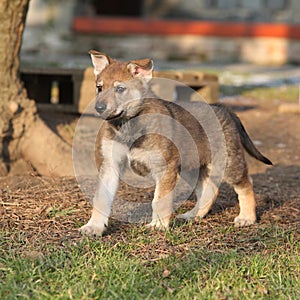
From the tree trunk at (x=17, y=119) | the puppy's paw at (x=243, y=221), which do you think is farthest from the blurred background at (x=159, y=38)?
the puppy's paw at (x=243, y=221)

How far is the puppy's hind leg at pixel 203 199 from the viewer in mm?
5523

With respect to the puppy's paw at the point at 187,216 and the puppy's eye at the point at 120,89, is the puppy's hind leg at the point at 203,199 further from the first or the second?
the puppy's eye at the point at 120,89

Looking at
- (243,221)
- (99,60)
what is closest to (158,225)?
(243,221)

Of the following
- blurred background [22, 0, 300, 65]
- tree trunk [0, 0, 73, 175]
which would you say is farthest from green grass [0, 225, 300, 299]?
blurred background [22, 0, 300, 65]

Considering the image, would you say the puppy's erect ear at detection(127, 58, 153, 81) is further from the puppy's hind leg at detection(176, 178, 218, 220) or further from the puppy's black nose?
the puppy's hind leg at detection(176, 178, 218, 220)

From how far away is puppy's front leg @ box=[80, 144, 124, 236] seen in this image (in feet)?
16.0

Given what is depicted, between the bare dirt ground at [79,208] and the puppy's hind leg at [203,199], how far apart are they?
0.25ft

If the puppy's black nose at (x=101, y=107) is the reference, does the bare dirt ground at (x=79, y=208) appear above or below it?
below

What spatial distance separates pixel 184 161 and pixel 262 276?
126 centimetres

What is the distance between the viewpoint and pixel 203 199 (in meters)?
5.58

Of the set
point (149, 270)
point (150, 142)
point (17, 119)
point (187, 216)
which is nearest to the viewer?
point (149, 270)

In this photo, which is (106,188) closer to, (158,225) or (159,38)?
(158,225)

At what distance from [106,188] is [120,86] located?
734 mm

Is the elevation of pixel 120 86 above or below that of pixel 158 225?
above
